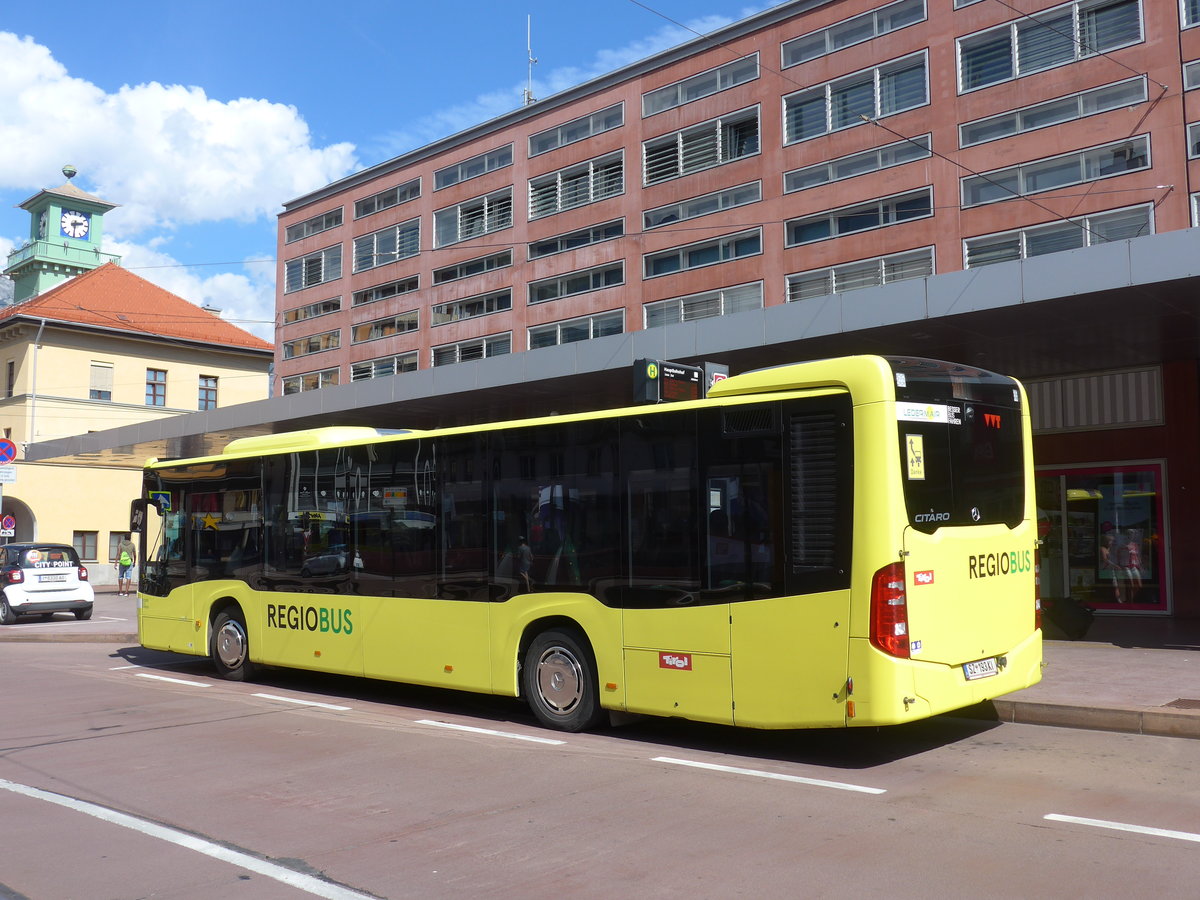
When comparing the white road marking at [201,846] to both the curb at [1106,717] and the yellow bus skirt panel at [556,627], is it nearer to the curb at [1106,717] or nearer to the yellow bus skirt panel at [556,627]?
the yellow bus skirt panel at [556,627]

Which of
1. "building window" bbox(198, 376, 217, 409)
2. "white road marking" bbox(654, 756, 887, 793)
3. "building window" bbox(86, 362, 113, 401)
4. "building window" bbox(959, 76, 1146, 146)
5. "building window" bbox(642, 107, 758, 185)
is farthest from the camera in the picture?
"building window" bbox(198, 376, 217, 409)

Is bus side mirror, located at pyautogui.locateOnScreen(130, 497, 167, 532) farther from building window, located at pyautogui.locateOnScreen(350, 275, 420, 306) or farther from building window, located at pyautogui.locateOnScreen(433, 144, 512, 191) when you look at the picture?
building window, located at pyautogui.locateOnScreen(350, 275, 420, 306)

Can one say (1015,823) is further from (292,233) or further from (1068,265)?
(292,233)

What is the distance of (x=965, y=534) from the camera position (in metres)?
7.61

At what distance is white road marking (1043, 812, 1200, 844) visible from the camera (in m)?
5.49

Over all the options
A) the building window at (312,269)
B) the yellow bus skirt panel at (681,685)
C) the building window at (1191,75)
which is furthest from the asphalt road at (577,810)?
the building window at (312,269)

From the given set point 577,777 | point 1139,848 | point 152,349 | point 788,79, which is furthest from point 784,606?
point 152,349

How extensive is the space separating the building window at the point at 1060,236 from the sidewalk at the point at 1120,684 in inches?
417

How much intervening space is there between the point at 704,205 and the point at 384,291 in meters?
17.7

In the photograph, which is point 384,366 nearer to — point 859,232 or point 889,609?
point 859,232

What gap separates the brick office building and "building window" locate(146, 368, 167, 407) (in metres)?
7.68

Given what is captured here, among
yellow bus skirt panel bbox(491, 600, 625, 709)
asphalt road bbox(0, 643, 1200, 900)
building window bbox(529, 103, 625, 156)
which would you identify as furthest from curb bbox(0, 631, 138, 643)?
building window bbox(529, 103, 625, 156)

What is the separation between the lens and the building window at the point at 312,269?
47.9 metres

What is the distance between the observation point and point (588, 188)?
1432 inches
